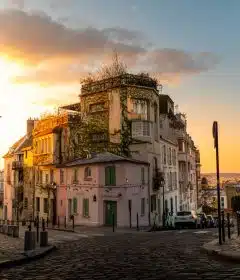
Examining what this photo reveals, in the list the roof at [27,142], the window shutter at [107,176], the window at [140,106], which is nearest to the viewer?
the window shutter at [107,176]

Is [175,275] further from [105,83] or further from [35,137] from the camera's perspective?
[35,137]

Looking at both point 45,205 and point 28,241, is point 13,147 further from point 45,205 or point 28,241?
point 28,241

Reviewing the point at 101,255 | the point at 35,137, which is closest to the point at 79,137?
the point at 35,137

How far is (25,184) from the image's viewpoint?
5491 centimetres

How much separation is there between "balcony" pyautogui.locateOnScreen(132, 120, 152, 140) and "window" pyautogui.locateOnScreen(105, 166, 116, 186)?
5.92 metres

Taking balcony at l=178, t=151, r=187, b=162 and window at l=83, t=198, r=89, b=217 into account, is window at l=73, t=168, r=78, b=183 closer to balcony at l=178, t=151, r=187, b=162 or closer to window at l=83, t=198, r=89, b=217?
window at l=83, t=198, r=89, b=217

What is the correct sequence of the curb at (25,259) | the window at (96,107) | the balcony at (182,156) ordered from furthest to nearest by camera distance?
1. the balcony at (182,156)
2. the window at (96,107)
3. the curb at (25,259)

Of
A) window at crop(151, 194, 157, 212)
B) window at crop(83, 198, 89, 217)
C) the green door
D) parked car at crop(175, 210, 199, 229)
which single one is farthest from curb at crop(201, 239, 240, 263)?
window at crop(151, 194, 157, 212)

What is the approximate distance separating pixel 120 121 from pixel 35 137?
502 inches

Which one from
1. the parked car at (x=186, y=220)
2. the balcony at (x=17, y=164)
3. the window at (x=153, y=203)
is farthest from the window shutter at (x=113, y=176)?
the balcony at (x=17, y=164)

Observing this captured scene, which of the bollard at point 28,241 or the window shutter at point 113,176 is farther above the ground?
the window shutter at point 113,176

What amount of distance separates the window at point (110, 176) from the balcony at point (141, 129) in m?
5.92

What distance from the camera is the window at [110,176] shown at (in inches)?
1555

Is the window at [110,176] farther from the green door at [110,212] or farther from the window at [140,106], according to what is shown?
the window at [140,106]
